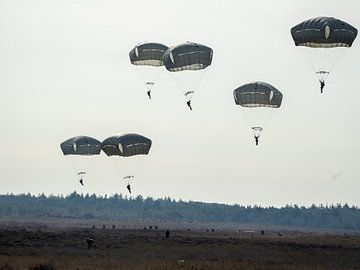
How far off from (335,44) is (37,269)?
2678cm

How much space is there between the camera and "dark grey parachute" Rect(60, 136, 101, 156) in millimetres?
77188

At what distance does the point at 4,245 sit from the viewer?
193 feet

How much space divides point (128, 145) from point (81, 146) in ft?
37.4

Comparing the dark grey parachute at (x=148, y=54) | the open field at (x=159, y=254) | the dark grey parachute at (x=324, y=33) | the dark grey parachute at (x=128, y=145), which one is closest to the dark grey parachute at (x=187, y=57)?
the dark grey parachute at (x=148, y=54)

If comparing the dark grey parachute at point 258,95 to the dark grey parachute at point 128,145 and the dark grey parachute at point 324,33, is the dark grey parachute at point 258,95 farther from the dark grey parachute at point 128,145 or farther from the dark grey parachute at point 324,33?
the dark grey parachute at point 128,145

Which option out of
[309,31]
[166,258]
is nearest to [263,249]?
[166,258]

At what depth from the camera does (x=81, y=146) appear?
77312 millimetres

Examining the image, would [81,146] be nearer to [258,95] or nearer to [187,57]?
[187,57]

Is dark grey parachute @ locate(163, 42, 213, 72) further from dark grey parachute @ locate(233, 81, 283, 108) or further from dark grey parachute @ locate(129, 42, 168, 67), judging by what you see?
dark grey parachute @ locate(129, 42, 168, 67)

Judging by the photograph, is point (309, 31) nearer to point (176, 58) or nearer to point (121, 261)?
point (176, 58)

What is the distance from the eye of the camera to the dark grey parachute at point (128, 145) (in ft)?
220

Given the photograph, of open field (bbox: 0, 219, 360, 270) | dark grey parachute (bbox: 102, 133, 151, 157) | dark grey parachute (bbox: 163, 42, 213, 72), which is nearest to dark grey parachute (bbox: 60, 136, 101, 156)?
dark grey parachute (bbox: 102, 133, 151, 157)

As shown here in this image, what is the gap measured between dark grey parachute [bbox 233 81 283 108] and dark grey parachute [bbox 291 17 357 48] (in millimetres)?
6254

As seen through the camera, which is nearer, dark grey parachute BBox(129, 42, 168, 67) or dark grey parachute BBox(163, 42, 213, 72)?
dark grey parachute BBox(163, 42, 213, 72)
